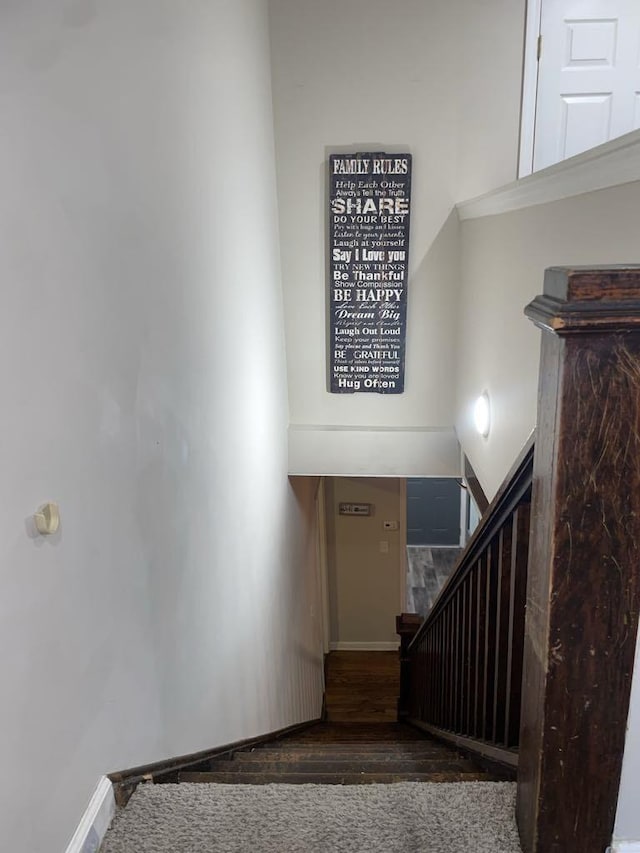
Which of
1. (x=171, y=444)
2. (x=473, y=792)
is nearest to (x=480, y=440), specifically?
(x=171, y=444)

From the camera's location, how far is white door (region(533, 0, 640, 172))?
3.49 metres

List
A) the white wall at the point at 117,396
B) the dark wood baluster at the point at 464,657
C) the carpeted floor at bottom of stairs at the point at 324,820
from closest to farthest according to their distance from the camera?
the white wall at the point at 117,396
the carpeted floor at bottom of stairs at the point at 324,820
the dark wood baluster at the point at 464,657

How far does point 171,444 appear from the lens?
66.7 inches

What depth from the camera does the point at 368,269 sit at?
12.7 feet

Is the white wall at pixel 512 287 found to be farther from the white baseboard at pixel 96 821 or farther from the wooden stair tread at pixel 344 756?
the white baseboard at pixel 96 821

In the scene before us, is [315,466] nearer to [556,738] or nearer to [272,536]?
[272,536]

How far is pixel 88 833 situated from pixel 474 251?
118 inches

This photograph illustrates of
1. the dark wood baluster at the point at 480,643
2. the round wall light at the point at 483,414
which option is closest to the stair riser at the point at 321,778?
the dark wood baluster at the point at 480,643

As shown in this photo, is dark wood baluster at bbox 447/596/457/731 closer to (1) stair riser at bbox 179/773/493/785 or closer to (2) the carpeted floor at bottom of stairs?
(1) stair riser at bbox 179/773/493/785

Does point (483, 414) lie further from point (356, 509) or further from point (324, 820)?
point (356, 509)

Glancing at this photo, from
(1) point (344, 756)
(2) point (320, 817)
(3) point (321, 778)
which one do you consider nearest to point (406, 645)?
(1) point (344, 756)

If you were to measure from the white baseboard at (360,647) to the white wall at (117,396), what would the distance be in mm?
4003

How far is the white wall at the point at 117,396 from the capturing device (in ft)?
3.27

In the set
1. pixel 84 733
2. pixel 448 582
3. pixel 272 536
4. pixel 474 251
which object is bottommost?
pixel 272 536
